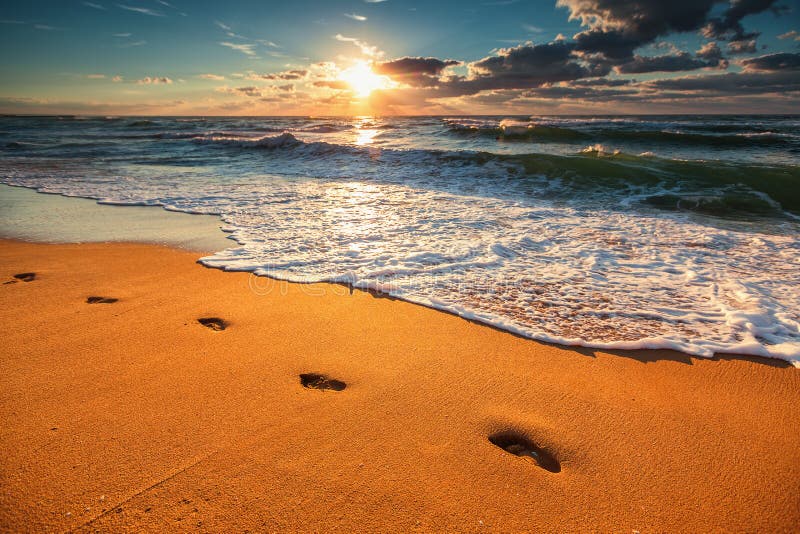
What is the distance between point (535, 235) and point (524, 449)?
409 cm

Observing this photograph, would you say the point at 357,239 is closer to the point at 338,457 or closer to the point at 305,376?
the point at 305,376

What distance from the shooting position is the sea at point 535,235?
10.8 feet

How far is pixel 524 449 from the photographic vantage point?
1.95m

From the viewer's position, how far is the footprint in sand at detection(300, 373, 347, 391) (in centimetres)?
235

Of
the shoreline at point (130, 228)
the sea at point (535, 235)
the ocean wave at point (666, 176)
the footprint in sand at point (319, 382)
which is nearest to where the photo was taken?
the footprint in sand at point (319, 382)

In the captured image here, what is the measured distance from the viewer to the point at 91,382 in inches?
89.5

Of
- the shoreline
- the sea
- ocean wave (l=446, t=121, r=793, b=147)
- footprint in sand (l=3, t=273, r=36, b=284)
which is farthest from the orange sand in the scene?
ocean wave (l=446, t=121, r=793, b=147)

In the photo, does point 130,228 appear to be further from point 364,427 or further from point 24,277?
point 364,427

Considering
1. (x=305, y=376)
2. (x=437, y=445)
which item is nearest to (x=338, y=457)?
(x=437, y=445)

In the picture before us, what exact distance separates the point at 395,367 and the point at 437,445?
72 cm

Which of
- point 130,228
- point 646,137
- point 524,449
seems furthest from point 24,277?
point 646,137

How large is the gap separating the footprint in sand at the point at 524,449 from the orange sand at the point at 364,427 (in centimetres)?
5

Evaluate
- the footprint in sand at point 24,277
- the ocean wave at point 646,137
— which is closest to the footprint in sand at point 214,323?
the footprint in sand at point 24,277

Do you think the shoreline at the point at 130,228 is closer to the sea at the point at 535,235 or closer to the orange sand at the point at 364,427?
the sea at the point at 535,235
